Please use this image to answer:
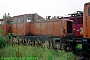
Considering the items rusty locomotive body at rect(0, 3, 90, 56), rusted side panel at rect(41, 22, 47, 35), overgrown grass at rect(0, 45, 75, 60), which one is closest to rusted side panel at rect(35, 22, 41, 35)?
rusty locomotive body at rect(0, 3, 90, 56)

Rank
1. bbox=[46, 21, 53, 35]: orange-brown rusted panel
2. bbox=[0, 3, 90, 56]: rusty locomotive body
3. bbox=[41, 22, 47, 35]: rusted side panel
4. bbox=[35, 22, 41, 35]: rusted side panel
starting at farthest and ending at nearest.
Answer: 1. bbox=[35, 22, 41, 35]: rusted side panel
2. bbox=[41, 22, 47, 35]: rusted side panel
3. bbox=[46, 21, 53, 35]: orange-brown rusted panel
4. bbox=[0, 3, 90, 56]: rusty locomotive body

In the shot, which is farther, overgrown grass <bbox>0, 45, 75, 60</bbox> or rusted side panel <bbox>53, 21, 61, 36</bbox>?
rusted side panel <bbox>53, 21, 61, 36</bbox>

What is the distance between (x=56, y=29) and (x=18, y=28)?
500 centimetres

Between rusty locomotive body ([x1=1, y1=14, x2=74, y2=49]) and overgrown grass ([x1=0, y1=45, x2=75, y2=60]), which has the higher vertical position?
rusty locomotive body ([x1=1, y1=14, x2=74, y2=49])

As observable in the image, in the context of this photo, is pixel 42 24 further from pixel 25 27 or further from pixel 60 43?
Answer: pixel 60 43

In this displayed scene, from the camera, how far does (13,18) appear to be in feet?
51.9

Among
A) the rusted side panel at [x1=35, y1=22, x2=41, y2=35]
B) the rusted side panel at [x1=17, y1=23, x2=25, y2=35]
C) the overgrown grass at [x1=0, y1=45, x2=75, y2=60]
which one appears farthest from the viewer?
the rusted side panel at [x1=17, y1=23, x2=25, y2=35]

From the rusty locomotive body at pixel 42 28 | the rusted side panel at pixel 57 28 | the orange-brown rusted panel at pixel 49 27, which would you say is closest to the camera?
the rusty locomotive body at pixel 42 28

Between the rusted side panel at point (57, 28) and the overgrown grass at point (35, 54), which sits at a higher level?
the rusted side panel at point (57, 28)

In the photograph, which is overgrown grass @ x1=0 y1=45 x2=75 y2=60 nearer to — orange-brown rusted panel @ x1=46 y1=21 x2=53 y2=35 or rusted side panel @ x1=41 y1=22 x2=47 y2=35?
orange-brown rusted panel @ x1=46 y1=21 x2=53 y2=35

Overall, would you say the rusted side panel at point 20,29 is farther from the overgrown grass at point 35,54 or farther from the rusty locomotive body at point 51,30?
the overgrown grass at point 35,54

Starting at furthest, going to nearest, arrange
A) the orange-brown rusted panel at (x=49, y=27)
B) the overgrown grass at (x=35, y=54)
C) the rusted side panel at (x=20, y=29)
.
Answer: the rusted side panel at (x=20, y=29) < the orange-brown rusted panel at (x=49, y=27) < the overgrown grass at (x=35, y=54)

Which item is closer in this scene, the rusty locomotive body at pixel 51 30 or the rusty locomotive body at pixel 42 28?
the rusty locomotive body at pixel 51 30

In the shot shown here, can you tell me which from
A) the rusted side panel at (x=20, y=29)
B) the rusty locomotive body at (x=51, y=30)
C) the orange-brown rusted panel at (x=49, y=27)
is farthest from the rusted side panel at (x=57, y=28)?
the rusted side panel at (x=20, y=29)
